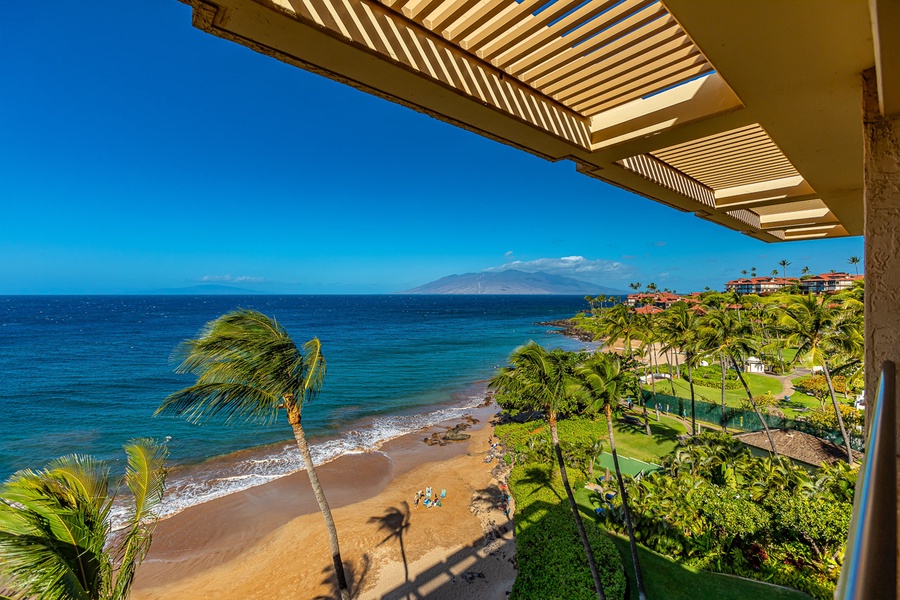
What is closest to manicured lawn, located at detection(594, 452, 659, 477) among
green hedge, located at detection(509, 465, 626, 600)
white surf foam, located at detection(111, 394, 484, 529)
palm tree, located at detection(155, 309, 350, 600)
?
green hedge, located at detection(509, 465, 626, 600)

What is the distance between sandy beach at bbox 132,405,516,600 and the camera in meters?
11.4

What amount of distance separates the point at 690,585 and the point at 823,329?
35.6 ft

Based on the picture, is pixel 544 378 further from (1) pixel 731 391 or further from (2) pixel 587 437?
(1) pixel 731 391

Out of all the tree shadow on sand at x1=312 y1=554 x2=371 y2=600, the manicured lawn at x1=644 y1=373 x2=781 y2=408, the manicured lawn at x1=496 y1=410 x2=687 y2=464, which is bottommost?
the tree shadow on sand at x1=312 y1=554 x2=371 y2=600

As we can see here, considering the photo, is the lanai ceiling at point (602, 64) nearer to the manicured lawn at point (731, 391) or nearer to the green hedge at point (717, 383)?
the manicured lawn at point (731, 391)

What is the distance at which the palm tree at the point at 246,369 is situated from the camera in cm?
717

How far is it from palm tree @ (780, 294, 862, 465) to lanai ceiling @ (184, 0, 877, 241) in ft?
48.0

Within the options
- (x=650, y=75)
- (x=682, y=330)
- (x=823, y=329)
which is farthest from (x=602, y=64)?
(x=682, y=330)

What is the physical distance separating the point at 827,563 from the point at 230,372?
1356cm

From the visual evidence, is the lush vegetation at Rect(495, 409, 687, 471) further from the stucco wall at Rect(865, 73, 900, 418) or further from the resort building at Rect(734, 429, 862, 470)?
the stucco wall at Rect(865, 73, 900, 418)

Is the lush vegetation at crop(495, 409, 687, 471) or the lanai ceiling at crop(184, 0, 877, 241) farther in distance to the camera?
the lush vegetation at crop(495, 409, 687, 471)

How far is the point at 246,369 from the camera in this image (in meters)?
7.38

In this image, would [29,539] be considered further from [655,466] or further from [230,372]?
[655,466]

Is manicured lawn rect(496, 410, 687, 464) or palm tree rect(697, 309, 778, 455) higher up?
palm tree rect(697, 309, 778, 455)
